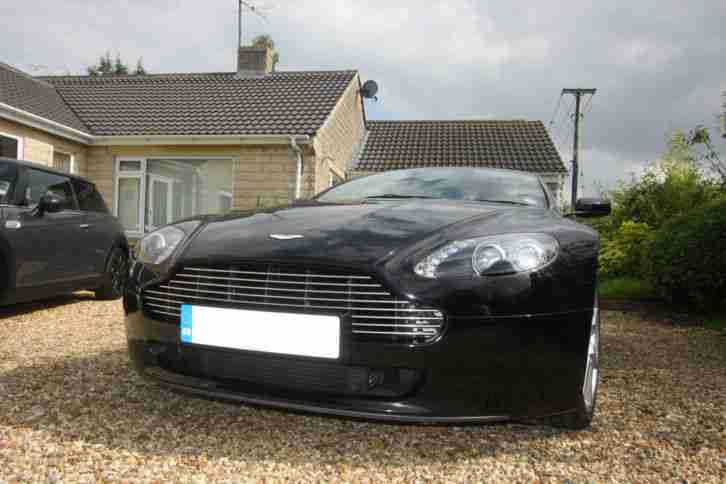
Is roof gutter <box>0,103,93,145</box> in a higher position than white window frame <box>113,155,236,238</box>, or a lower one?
higher

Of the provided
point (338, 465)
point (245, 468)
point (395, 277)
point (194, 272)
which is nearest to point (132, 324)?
point (194, 272)

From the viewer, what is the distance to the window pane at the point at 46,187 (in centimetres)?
436

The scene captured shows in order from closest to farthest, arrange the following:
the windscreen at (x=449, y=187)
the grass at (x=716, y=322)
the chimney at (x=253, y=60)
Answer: the windscreen at (x=449, y=187), the grass at (x=716, y=322), the chimney at (x=253, y=60)

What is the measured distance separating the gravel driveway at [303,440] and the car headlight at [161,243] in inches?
25.6

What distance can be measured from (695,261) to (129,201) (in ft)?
32.3

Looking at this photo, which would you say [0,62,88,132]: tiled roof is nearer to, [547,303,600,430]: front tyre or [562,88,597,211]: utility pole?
[547,303,600,430]: front tyre

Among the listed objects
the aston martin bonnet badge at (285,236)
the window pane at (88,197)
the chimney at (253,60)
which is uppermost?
the chimney at (253,60)

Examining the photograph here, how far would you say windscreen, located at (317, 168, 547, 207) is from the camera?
2.87 metres

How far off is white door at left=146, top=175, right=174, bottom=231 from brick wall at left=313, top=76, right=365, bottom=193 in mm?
2988

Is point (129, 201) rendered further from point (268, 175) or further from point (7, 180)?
point (7, 180)

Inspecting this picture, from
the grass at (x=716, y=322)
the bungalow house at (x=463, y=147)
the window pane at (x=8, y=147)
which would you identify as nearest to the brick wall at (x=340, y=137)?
the bungalow house at (x=463, y=147)

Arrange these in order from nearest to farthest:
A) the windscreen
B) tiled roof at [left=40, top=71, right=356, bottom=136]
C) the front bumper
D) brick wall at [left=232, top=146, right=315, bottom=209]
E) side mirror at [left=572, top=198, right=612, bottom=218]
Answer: the front bumper < the windscreen < side mirror at [left=572, top=198, right=612, bottom=218] < brick wall at [left=232, top=146, right=315, bottom=209] < tiled roof at [left=40, top=71, right=356, bottom=136]

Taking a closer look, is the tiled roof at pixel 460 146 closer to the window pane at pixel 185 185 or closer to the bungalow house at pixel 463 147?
the bungalow house at pixel 463 147

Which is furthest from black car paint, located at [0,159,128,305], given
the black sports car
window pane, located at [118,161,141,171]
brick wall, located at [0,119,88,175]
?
window pane, located at [118,161,141,171]
